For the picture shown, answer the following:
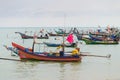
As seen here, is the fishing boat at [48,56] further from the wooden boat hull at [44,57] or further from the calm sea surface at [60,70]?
the calm sea surface at [60,70]

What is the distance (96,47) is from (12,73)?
2624 cm

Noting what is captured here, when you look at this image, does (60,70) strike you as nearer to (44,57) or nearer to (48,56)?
(48,56)

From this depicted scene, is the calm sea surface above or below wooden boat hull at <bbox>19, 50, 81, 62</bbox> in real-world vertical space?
below

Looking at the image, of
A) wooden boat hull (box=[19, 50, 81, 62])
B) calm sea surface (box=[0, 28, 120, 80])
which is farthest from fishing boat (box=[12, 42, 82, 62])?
calm sea surface (box=[0, 28, 120, 80])

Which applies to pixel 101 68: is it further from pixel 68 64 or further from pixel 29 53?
pixel 29 53

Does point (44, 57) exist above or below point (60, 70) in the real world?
above

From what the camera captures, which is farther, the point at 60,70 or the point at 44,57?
the point at 44,57

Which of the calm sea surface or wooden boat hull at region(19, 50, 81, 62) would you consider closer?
the calm sea surface

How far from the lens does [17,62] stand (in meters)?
30.5

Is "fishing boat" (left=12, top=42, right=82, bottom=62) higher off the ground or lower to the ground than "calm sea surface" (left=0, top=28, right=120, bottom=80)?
higher

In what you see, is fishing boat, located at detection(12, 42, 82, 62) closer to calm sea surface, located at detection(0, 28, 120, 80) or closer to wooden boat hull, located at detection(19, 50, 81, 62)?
wooden boat hull, located at detection(19, 50, 81, 62)

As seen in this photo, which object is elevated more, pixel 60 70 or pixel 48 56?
pixel 48 56

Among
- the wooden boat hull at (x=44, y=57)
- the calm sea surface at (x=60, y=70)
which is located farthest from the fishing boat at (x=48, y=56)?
the calm sea surface at (x=60, y=70)

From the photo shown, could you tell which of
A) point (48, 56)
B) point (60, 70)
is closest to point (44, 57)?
point (48, 56)
